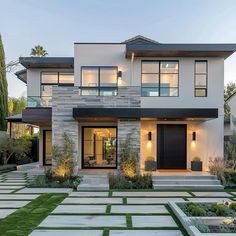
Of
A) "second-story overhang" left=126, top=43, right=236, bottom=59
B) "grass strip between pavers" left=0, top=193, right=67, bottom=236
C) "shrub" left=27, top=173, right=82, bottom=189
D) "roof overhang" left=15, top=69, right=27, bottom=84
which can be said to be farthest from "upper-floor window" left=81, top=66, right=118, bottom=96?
"grass strip between pavers" left=0, top=193, right=67, bottom=236

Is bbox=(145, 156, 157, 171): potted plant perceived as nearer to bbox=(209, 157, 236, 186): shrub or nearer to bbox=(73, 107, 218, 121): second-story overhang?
bbox=(73, 107, 218, 121): second-story overhang

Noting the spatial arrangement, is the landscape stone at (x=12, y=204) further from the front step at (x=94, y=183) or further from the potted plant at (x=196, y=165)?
the potted plant at (x=196, y=165)

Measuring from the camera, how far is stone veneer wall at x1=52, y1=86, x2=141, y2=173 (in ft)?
47.8

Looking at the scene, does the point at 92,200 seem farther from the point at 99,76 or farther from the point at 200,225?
the point at 99,76

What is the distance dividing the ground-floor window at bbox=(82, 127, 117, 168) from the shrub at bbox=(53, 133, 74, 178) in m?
2.75

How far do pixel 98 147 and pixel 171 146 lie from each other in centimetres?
399

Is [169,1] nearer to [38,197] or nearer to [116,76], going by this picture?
[116,76]

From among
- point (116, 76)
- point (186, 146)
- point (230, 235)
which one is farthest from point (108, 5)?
point (230, 235)

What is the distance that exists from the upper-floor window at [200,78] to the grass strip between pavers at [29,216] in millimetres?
9726

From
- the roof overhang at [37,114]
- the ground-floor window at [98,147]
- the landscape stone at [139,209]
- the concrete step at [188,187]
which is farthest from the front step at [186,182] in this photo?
the roof overhang at [37,114]

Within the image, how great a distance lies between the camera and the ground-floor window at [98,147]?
1720 cm

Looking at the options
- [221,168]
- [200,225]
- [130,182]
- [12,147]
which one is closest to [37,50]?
[12,147]

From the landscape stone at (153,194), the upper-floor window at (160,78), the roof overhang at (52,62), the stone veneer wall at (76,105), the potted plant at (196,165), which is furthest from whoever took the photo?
the roof overhang at (52,62)

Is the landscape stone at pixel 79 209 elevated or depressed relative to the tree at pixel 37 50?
depressed
